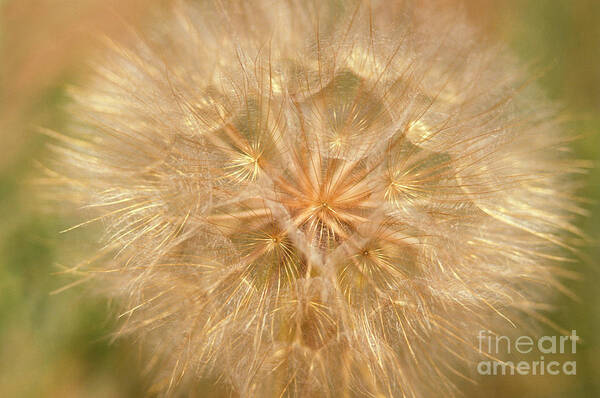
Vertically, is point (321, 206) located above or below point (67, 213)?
above

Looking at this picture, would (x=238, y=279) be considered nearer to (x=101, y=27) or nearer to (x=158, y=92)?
(x=158, y=92)

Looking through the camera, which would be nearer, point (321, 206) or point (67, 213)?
point (321, 206)

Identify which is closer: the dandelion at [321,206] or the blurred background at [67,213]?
the dandelion at [321,206]

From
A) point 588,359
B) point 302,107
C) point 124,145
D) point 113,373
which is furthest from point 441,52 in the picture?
point 113,373

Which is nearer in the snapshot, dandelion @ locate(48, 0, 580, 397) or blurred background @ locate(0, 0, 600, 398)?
dandelion @ locate(48, 0, 580, 397)
